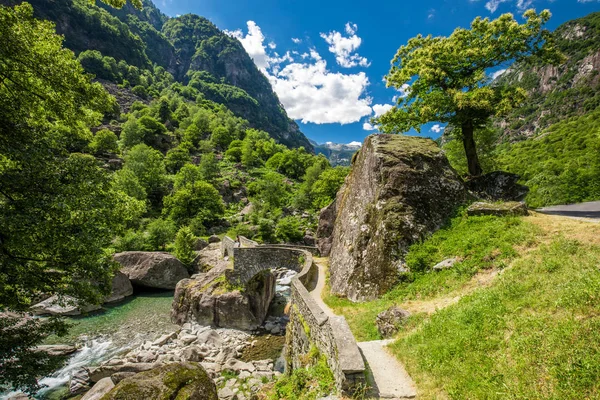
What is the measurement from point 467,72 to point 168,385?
22.5 m

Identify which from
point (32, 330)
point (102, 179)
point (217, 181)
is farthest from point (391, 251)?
point (217, 181)

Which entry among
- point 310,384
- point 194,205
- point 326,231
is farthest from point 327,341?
point 194,205

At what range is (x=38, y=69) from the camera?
864 cm

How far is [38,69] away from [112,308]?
1043 inches

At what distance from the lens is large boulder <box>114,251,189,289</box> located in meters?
31.3

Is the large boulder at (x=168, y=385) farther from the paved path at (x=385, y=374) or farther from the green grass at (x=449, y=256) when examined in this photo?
the green grass at (x=449, y=256)

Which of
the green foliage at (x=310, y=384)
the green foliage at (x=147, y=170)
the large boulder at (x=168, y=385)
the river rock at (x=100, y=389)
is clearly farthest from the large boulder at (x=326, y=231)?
the green foliage at (x=147, y=170)

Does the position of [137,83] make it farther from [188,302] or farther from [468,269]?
[468,269]

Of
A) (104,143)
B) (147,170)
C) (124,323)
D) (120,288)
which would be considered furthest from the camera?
(104,143)

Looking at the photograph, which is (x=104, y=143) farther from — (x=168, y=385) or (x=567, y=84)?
(x=567, y=84)

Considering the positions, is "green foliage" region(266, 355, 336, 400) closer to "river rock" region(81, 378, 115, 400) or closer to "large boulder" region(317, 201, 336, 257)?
"river rock" region(81, 378, 115, 400)

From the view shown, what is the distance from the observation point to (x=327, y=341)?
319 inches

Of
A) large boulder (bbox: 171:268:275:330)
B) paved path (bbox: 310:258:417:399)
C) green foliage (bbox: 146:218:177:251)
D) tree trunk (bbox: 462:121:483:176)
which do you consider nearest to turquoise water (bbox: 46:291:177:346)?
large boulder (bbox: 171:268:275:330)

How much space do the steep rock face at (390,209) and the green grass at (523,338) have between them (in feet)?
16.5
